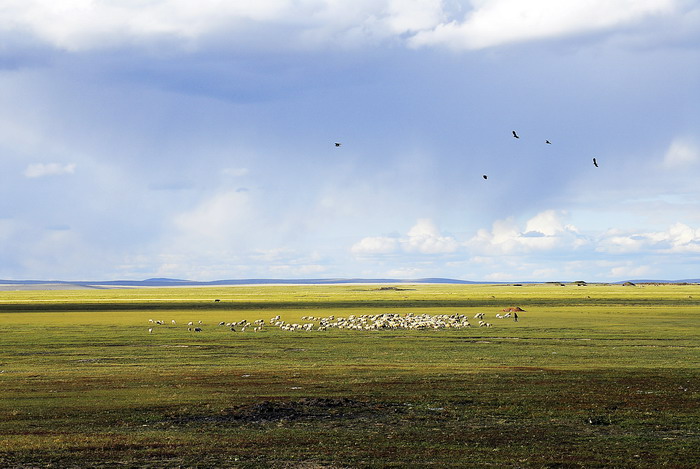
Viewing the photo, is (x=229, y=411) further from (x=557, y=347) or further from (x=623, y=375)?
(x=557, y=347)

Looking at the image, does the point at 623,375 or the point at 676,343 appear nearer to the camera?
the point at 623,375

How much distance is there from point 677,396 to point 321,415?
40.9ft

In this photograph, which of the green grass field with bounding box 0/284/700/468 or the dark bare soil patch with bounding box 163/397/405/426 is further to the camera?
the dark bare soil patch with bounding box 163/397/405/426

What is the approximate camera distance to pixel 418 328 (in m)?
67.9

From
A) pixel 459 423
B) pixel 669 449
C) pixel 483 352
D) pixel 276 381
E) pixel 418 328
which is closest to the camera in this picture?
pixel 669 449

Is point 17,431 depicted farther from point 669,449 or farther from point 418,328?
point 418,328

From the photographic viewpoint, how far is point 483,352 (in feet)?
147

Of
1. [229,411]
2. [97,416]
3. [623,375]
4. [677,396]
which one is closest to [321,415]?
[229,411]

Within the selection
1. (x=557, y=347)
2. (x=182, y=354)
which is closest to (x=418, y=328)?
(x=557, y=347)

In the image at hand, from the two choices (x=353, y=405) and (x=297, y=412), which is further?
(x=353, y=405)

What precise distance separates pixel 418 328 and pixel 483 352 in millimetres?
23203

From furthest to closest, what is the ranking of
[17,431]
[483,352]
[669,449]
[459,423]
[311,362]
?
[483,352], [311,362], [459,423], [17,431], [669,449]

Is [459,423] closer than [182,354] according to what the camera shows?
Yes

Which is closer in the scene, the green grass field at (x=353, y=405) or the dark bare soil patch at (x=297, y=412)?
the green grass field at (x=353, y=405)
